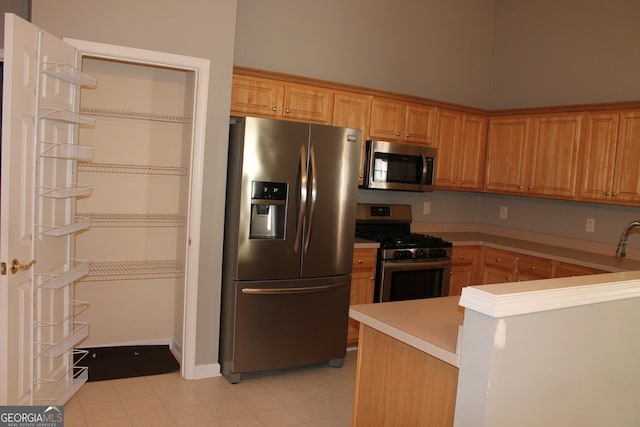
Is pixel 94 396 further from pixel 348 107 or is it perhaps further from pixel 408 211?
pixel 408 211

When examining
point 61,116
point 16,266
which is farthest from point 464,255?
point 16,266

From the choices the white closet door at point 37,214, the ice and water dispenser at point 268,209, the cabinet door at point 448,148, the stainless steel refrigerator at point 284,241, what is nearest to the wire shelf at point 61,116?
the white closet door at point 37,214

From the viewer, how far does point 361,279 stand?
4.24 m

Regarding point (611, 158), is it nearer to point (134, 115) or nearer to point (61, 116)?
point (134, 115)

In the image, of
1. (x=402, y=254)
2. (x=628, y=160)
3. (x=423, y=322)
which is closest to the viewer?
(x=423, y=322)

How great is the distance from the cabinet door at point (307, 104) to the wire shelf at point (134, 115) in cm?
77

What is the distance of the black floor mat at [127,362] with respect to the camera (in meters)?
3.61

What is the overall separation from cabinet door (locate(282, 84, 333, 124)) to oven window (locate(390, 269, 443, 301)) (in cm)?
142

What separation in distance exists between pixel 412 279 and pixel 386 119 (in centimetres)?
138

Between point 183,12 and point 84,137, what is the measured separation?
3.99ft

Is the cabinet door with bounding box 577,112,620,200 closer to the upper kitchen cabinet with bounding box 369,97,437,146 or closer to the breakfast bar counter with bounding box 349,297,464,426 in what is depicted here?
the upper kitchen cabinet with bounding box 369,97,437,146

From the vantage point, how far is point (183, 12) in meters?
3.34

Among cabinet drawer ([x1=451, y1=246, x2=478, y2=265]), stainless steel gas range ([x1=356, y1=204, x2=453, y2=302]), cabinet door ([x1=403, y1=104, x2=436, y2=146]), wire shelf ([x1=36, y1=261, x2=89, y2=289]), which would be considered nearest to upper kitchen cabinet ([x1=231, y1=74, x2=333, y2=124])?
cabinet door ([x1=403, y1=104, x2=436, y2=146])

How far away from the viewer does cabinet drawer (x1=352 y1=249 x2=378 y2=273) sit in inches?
165
